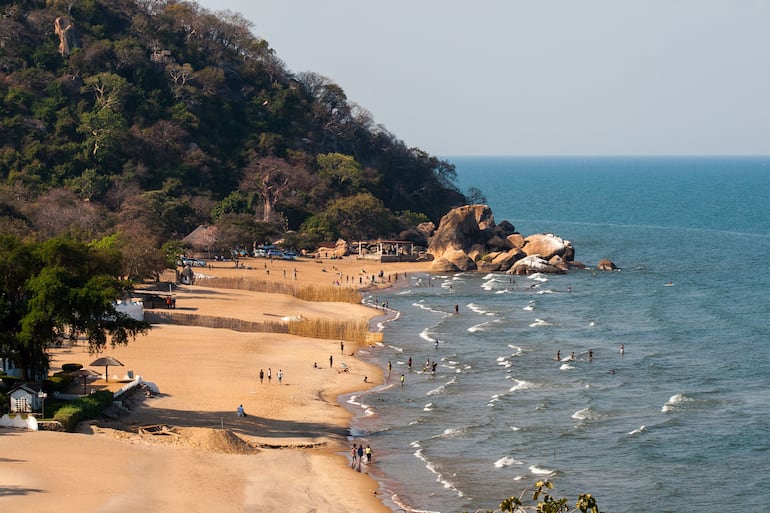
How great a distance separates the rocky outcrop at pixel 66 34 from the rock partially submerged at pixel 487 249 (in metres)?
57.9

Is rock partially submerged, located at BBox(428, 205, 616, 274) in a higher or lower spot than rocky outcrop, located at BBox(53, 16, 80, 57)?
lower

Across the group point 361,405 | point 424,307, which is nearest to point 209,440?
point 361,405

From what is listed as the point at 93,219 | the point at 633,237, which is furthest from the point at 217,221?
the point at 633,237

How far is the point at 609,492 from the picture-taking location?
42.1m

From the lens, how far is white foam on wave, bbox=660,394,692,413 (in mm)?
54594

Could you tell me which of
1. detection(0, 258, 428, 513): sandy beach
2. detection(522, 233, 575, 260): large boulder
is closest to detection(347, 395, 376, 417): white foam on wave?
detection(0, 258, 428, 513): sandy beach

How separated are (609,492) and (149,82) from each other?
12084 cm

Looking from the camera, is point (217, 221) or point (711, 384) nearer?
point (711, 384)

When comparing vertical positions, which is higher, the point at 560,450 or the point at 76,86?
the point at 76,86

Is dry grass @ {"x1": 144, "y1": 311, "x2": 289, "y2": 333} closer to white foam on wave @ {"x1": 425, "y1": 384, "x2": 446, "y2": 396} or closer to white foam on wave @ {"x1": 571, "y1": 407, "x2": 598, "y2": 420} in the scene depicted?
white foam on wave @ {"x1": 425, "y1": 384, "x2": 446, "y2": 396}

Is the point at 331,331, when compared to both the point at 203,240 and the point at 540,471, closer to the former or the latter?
the point at 540,471

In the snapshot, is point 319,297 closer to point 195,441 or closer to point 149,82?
point 195,441

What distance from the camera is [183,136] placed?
146 m

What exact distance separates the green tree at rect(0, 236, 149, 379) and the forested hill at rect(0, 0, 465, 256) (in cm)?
5800
